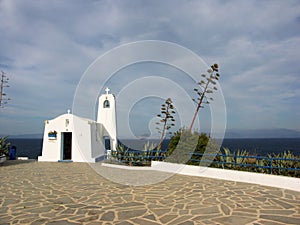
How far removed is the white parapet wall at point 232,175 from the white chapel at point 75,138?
217 inches

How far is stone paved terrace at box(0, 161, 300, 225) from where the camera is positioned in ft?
16.7

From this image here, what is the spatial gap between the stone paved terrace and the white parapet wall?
0.36 m

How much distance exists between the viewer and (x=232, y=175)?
29.9 ft

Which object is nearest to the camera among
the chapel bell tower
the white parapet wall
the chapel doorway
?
the white parapet wall

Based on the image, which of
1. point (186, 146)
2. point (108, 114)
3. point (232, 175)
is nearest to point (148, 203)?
point (232, 175)

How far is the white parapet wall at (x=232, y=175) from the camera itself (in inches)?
294

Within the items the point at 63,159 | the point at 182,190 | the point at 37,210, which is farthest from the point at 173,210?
the point at 63,159

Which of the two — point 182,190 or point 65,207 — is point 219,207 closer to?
point 182,190

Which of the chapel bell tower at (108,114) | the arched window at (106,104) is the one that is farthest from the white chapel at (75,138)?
the arched window at (106,104)

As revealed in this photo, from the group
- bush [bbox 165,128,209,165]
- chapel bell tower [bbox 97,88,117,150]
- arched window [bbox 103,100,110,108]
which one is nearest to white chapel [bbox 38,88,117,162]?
chapel bell tower [bbox 97,88,117,150]

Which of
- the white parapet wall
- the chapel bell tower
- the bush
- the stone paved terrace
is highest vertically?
the chapel bell tower

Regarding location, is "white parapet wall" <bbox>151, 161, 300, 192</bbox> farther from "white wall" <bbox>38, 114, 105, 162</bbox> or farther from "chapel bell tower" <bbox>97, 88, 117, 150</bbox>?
"chapel bell tower" <bbox>97, 88, 117, 150</bbox>

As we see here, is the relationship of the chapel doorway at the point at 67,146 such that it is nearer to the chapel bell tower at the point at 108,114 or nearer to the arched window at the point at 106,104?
the chapel bell tower at the point at 108,114

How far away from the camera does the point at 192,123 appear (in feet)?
47.4
